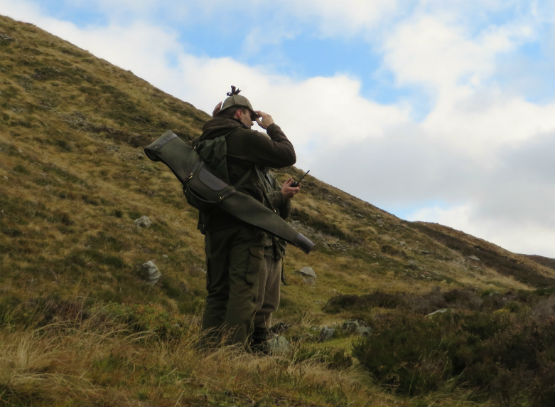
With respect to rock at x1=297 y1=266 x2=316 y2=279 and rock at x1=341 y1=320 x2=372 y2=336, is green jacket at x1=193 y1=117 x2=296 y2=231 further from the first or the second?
rock at x1=297 y1=266 x2=316 y2=279

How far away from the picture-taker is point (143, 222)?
1741 centimetres

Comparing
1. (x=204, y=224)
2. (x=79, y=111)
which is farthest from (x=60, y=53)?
(x=204, y=224)

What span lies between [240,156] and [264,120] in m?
0.58

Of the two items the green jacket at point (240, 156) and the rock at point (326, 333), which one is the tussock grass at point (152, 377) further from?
the rock at point (326, 333)

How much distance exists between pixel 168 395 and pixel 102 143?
28147 millimetres

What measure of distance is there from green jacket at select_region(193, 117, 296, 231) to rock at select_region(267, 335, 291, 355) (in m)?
1.34

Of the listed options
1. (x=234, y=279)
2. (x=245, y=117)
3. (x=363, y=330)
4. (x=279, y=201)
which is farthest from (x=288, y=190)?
(x=363, y=330)

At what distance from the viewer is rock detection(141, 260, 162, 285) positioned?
41.4 feet

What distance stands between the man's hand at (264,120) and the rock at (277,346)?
222cm

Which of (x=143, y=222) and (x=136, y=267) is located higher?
(x=143, y=222)

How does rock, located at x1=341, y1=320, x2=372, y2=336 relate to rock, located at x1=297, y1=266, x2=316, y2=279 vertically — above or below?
below

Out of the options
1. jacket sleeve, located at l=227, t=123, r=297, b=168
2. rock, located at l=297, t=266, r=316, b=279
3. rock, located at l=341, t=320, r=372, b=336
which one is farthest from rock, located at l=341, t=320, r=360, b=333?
rock, located at l=297, t=266, r=316, b=279

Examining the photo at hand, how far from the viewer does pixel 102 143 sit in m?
29.0

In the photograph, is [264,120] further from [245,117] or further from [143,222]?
[143,222]
